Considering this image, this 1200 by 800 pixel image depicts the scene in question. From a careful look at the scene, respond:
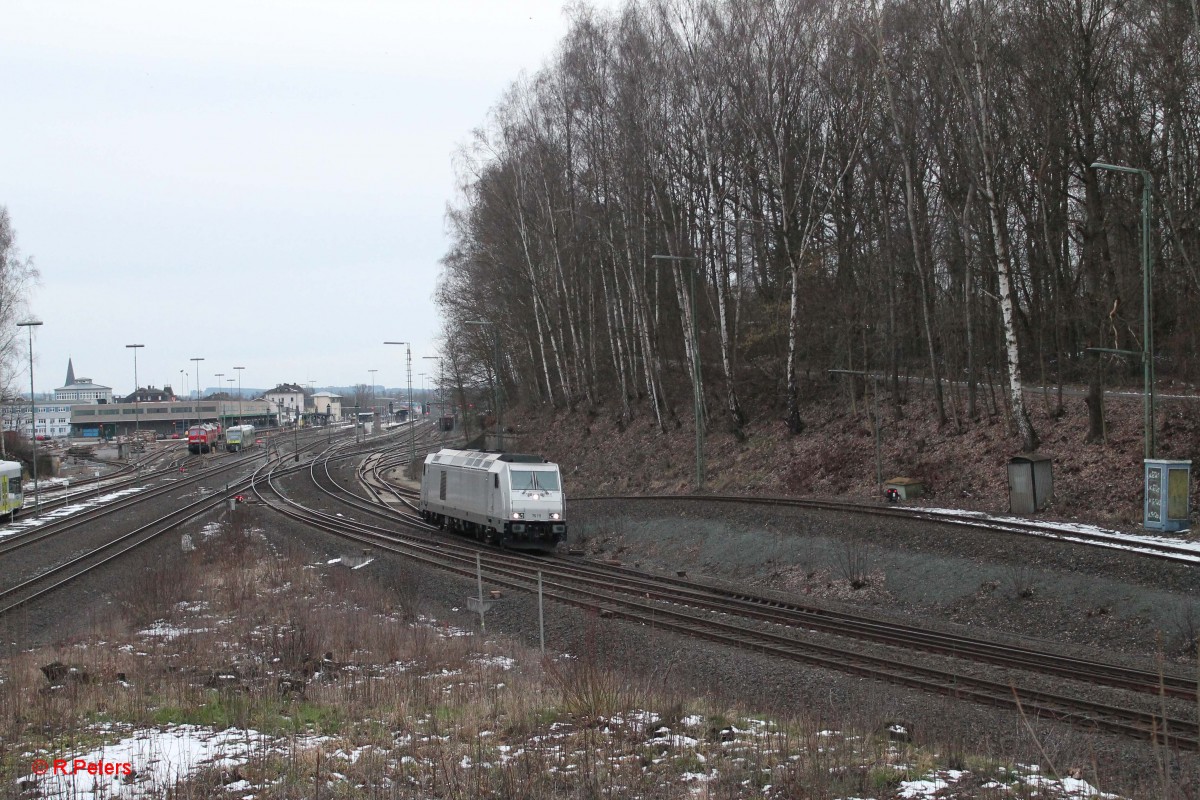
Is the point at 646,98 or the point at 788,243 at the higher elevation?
the point at 646,98

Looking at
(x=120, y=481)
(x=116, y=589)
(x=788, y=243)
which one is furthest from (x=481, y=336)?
(x=116, y=589)

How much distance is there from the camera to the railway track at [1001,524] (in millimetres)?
16984

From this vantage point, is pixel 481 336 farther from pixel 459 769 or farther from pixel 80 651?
pixel 459 769

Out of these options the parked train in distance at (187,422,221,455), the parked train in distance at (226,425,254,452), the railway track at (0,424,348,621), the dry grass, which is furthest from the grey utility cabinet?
the parked train in distance at (226,425,254,452)

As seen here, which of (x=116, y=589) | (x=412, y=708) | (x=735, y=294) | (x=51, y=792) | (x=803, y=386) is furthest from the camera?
(x=735, y=294)

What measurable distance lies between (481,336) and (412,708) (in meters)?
54.6

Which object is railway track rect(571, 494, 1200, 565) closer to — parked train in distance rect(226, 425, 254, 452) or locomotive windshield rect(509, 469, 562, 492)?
locomotive windshield rect(509, 469, 562, 492)

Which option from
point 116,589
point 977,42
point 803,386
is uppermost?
point 977,42

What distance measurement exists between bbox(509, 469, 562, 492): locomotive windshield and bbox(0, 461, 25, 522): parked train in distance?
21656mm

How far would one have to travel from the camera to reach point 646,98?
33.2m

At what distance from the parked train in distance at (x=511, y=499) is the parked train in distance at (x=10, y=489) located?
18343 millimetres

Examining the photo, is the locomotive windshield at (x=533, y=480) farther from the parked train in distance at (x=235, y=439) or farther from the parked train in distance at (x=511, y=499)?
the parked train in distance at (x=235, y=439)

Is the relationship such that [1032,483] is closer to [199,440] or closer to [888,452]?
[888,452]

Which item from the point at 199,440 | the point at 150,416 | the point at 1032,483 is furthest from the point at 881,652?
the point at 150,416
